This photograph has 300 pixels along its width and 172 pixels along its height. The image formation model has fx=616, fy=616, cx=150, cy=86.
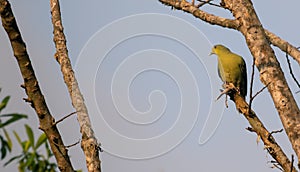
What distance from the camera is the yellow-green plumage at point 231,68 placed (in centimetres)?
779

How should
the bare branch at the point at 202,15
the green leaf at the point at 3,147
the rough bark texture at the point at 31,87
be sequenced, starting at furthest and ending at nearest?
the bare branch at the point at 202,15, the rough bark texture at the point at 31,87, the green leaf at the point at 3,147

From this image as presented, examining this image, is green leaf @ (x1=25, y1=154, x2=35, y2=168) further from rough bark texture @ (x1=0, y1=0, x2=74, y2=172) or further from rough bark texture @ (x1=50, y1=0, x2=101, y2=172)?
rough bark texture @ (x1=50, y1=0, x2=101, y2=172)

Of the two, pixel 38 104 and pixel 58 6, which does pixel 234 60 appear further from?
pixel 38 104

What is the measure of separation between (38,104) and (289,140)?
1.69 m

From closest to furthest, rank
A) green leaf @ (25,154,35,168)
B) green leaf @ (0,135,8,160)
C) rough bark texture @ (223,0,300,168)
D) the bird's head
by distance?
1. green leaf @ (0,135,8,160)
2. green leaf @ (25,154,35,168)
3. rough bark texture @ (223,0,300,168)
4. the bird's head

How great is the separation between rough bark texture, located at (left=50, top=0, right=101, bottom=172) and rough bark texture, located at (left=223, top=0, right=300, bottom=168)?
1281mm

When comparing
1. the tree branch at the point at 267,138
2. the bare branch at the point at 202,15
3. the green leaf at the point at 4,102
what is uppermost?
the bare branch at the point at 202,15

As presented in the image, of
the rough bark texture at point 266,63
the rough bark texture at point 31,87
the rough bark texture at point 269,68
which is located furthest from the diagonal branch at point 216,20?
the rough bark texture at point 31,87

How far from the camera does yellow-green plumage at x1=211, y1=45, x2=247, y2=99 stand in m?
7.79

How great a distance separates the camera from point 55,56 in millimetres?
4699

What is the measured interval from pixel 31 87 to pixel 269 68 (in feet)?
5.65

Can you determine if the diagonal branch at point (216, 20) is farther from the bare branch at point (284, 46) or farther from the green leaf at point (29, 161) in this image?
the green leaf at point (29, 161)

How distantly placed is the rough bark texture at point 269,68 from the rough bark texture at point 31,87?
1.52 metres

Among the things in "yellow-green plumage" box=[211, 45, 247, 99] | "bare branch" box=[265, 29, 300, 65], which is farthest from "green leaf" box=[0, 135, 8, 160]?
"yellow-green plumage" box=[211, 45, 247, 99]
